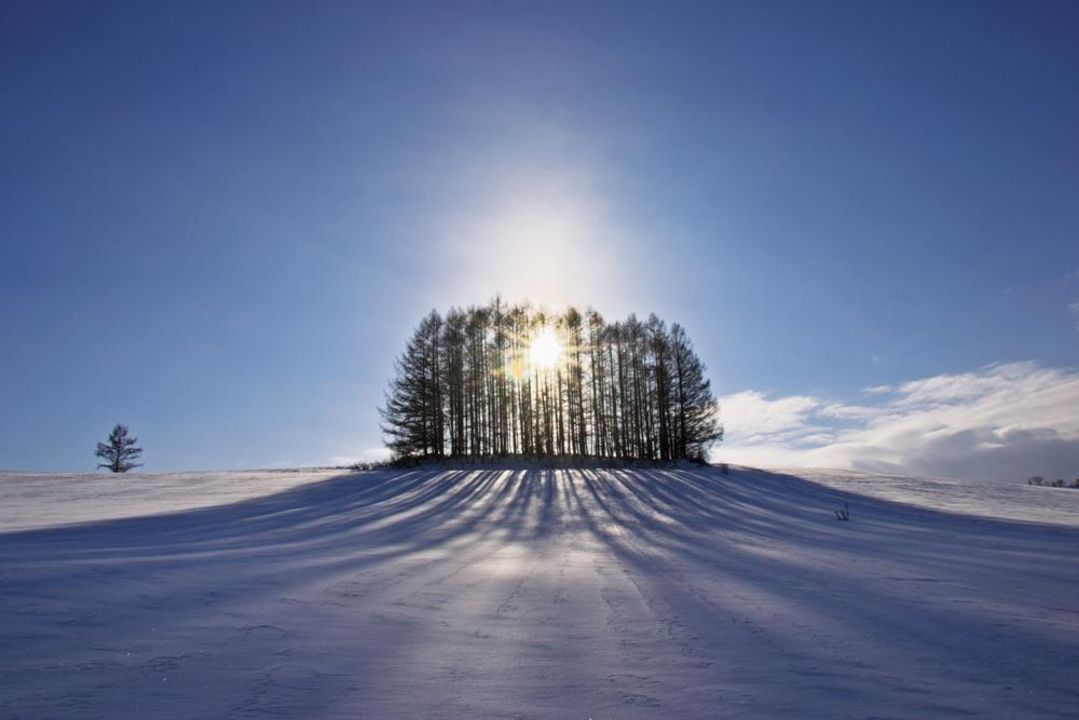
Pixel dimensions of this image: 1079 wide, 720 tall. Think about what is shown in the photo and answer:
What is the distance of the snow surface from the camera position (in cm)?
330

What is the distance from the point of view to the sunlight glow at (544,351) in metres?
40.6

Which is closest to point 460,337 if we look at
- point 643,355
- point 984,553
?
point 643,355

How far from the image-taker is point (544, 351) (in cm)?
4106

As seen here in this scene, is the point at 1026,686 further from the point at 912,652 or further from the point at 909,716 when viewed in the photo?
the point at 909,716

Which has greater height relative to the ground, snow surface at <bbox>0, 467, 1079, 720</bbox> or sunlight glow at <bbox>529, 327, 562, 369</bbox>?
sunlight glow at <bbox>529, 327, 562, 369</bbox>

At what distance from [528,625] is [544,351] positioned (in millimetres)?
36202

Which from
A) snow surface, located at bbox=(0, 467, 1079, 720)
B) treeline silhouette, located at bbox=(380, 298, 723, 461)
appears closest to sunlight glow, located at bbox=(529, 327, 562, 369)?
treeline silhouette, located at bbox=(380, 298, 723, 461)

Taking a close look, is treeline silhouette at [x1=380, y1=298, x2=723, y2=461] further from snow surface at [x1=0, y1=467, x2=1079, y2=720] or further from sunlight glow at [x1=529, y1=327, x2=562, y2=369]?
snow surface at [x1=0, y1=467, x2=1079, y2=720]

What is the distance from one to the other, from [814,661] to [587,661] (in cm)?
153

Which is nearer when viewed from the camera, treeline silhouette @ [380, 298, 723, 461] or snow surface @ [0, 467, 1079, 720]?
snow surface @ [0, 467, 1079, 720]

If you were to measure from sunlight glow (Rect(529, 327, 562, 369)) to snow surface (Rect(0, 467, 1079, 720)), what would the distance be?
28.9 meters

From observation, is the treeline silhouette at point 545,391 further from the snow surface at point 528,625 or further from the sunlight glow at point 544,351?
the snow surface at point 528,625

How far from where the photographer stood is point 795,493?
2255 cm

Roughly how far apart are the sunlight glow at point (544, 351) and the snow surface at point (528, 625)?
28.9 m
